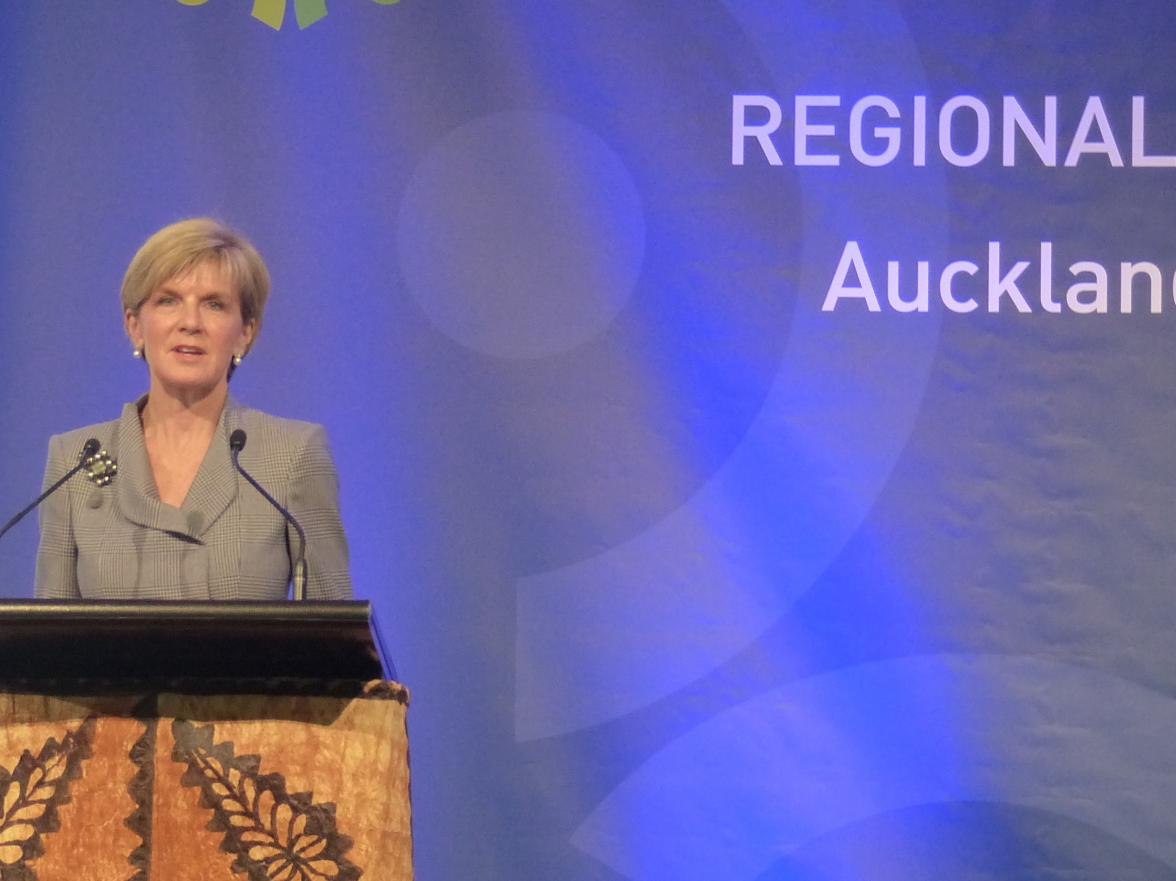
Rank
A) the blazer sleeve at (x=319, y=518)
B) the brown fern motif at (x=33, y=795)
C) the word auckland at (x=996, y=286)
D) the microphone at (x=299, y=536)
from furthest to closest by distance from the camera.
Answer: the word auckland at (x=996, y=286) < the blazer sleeve at (x=319, y=518) < the microphone at (x=299, y=536) < the brown fern motif at (x=33, y=795)

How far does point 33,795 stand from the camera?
83.8 inches

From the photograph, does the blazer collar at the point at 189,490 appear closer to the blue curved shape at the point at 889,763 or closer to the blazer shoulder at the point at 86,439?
the blazer shoulder at the point at 86,439

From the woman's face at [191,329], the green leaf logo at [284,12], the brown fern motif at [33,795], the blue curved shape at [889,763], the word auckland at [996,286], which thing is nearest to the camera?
the brown fern motif at [33,795]

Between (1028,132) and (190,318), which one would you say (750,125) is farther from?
(190,318)

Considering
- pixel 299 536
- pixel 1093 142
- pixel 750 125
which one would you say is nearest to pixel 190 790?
pixel 299 536

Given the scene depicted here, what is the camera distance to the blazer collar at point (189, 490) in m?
2.63

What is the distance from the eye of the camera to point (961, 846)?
378cm

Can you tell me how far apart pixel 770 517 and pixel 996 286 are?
787mm

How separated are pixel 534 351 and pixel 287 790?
197 cm

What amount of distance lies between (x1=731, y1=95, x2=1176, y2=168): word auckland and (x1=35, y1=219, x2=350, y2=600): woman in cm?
153

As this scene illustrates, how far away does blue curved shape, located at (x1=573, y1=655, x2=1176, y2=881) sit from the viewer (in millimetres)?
3779

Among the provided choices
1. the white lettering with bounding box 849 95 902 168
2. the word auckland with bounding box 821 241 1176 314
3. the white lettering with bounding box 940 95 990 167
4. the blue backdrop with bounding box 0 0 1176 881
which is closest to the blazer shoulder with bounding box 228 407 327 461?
the blue backdrop with bounding box 0 0 1176 881

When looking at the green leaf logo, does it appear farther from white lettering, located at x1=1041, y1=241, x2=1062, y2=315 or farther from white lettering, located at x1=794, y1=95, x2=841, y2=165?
white lettering, located at x1=1041, y1=241, x2=1062, y2=315

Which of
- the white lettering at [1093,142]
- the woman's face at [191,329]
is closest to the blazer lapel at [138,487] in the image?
the woman's face at [191,329]
